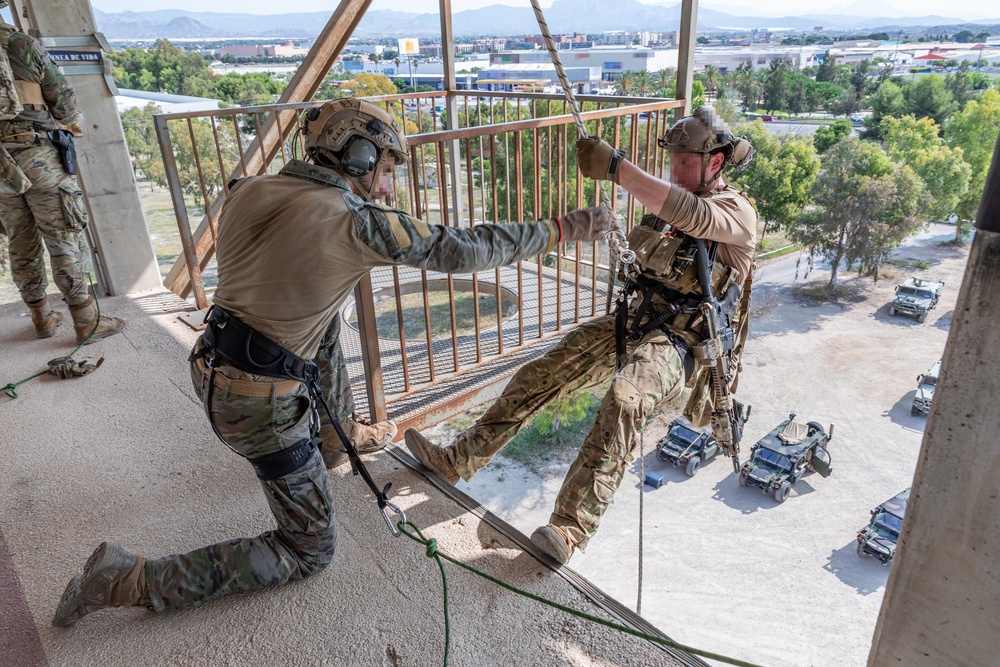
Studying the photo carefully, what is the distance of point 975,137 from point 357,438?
26637 mm

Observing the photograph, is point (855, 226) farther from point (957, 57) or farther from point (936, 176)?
point (957, 57)

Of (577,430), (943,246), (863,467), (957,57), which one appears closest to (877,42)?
(957,57)

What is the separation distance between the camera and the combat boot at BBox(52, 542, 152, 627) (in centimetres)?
226

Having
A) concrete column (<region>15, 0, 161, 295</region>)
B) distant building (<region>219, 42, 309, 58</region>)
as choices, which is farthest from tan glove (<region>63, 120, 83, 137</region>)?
distant building (<region>219, 42, 309, 58</region>)

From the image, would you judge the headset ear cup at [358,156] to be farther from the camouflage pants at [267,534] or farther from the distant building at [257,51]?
the distant building at [257,51]

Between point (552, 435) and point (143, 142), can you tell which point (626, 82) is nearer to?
point (552, 435)

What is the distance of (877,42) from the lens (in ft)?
112

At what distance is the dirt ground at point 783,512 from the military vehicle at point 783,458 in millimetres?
529

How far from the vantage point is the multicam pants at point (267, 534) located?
2.27 m

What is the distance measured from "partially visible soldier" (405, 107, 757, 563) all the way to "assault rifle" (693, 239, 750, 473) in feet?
0.18

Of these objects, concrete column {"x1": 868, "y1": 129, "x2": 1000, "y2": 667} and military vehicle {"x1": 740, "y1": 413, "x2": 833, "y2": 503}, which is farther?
military vehicle {"x1": 740, "y1": 413, "x2": 833, "y2": 503}

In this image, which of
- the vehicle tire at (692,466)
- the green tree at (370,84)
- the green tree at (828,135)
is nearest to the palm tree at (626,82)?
the green tree at (828,135)

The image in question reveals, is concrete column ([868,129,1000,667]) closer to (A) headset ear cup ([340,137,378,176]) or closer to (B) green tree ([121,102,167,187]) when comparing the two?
(A) headset ear cup ([340,137,378,176])

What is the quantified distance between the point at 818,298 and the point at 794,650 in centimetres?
1768
